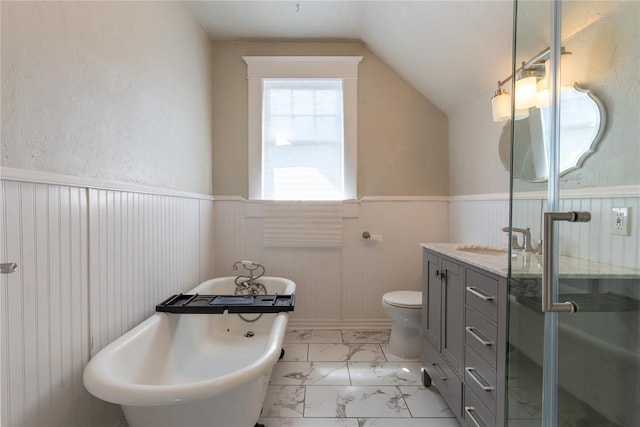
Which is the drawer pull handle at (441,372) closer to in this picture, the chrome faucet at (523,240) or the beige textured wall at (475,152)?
the chrome faucet at (523,240)

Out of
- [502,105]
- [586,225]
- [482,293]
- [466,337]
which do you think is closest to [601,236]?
[586,225]

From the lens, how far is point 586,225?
993mm

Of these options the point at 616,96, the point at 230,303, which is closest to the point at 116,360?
the point at 230,303

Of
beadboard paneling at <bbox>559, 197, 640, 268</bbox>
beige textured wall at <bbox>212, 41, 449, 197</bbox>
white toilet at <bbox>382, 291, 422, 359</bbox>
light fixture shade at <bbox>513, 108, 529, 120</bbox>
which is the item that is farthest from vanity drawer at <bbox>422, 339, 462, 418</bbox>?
beige textured wall at <bbox>212, 41, 449, 197</bbox>

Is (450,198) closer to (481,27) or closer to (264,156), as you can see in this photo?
(481,27)

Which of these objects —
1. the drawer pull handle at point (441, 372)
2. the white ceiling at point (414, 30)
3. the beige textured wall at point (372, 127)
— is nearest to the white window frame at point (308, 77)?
the beige textured wall at point (372, 127)

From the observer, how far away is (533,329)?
107 centimetres

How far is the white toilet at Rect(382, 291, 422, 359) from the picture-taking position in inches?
85.7

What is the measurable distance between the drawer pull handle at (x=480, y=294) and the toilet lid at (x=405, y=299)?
801mm

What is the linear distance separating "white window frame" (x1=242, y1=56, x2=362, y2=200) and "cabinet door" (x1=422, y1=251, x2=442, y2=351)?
115 centimetres

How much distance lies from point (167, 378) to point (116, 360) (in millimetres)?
468

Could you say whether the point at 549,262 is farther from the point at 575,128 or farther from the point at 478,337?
the point at 478,337

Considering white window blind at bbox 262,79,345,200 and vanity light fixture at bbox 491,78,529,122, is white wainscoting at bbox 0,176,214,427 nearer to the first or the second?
white window blind at bbox 262,79,345,200

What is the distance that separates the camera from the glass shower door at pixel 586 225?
0.93m
